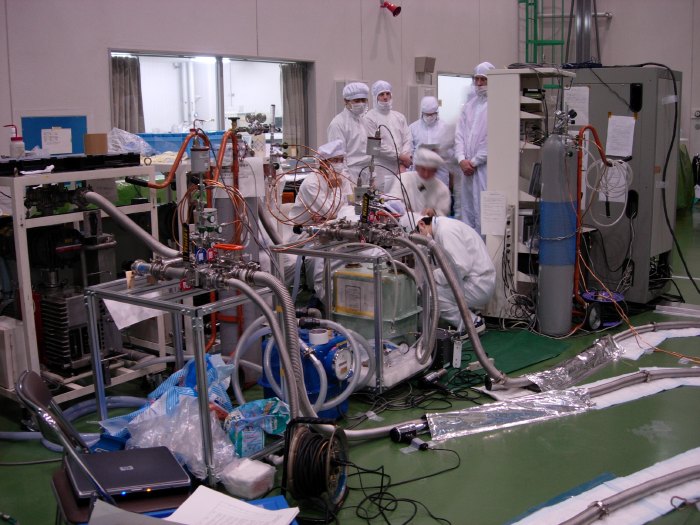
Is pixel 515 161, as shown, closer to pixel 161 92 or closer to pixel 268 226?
pixel 268 226

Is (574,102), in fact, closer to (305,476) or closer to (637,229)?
(637,229)

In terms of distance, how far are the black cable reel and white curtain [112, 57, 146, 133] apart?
13.4 ft

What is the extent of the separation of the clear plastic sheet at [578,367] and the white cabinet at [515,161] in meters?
0.70

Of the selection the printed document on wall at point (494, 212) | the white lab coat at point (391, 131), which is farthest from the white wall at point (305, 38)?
the printed document on wall at point (494, 212)

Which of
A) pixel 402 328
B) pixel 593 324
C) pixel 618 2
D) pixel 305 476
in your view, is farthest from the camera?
pixel 618 2

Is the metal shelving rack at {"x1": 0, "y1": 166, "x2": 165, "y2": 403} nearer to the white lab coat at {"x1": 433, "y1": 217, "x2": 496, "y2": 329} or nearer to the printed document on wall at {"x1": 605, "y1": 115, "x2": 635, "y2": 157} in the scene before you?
the white lab coat at {"x1": 433, "y1": 217, "x2": 496, "y2": 329}

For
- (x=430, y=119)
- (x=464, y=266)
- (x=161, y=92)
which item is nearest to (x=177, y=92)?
(x=161, y=92)

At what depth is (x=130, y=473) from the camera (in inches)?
92.1

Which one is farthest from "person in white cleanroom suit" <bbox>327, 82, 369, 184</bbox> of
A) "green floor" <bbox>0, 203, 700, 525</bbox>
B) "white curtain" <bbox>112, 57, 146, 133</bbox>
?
"green floor" <bbox>0, 203, 700, 525</bbox>

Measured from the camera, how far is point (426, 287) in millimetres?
4023

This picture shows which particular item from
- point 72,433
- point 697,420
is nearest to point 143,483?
point 72,433

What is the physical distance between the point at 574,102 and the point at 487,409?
263cm

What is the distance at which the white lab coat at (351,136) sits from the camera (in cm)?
703

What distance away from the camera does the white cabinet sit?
4.78 m
